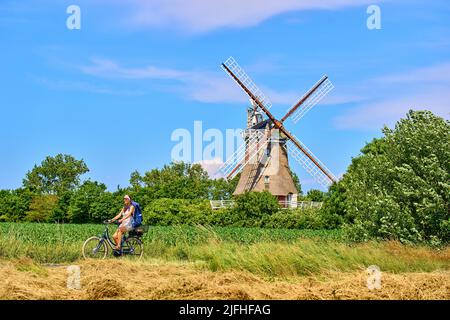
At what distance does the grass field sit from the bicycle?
431mm

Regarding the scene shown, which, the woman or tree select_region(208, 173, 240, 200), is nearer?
the woman

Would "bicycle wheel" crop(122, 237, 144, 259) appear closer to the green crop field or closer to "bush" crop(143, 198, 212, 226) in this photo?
the green crop field

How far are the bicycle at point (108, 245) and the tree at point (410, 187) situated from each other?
756cm

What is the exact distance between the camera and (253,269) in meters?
13.3

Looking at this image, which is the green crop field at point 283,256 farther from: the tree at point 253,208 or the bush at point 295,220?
the tree at point 253,208

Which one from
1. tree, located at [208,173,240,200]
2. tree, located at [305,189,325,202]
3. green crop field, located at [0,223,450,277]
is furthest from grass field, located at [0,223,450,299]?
tree, located at [208,173,240,200]

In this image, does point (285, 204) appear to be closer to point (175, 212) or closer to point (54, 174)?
point (175, 212)

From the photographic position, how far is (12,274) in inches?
443

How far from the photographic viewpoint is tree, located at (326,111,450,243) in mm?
19188

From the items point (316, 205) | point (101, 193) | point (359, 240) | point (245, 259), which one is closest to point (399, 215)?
point (359, 240)

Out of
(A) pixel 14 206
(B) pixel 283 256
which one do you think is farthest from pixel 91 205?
(B) pixel 283 256

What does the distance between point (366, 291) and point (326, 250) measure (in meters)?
4.52

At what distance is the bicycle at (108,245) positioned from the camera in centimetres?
1658

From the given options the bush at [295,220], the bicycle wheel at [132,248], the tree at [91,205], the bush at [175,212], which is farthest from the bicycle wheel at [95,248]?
the tree at [91,205]
